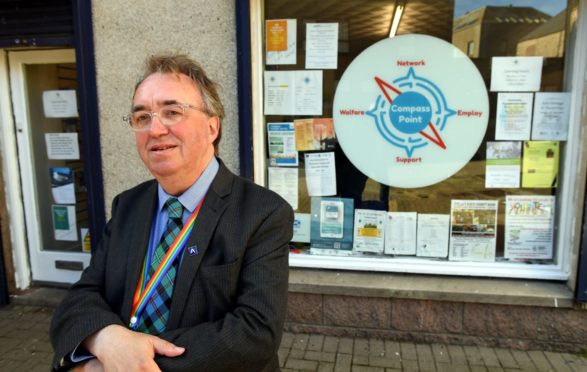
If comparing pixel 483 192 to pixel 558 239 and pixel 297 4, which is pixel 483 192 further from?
pixel 297 4

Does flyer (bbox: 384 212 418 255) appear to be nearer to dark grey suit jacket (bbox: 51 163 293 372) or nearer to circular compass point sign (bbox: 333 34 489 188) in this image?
circular compass point sign (bbox: 333 34 489 188)

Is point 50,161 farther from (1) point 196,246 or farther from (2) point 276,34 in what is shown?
(1) point 196,246

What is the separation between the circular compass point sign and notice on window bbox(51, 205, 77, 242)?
2.79 meters

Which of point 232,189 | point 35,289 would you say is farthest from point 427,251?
point 35,289

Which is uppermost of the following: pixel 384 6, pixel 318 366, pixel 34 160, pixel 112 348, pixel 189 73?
pixel 384 6

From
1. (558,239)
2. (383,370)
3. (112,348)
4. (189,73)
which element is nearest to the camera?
(112,348)

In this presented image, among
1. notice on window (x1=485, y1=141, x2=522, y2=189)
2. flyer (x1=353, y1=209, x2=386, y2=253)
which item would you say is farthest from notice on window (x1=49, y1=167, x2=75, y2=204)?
notice on window (x1=485, y1=141, x2=522, y2=189)

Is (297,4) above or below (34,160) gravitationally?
above

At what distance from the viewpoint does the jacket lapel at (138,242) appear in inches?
57.1

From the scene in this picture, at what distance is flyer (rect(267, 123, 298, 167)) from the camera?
11.9 feet

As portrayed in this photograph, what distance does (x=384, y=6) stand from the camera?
3.38 metres

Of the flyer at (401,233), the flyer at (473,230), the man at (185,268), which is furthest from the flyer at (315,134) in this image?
the man at (185,268)

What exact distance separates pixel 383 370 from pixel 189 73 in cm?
254

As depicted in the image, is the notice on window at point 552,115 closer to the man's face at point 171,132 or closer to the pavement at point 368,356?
the pavement at point 368,356
